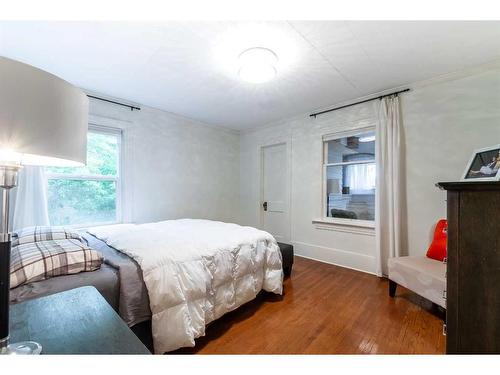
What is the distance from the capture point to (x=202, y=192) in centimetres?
412

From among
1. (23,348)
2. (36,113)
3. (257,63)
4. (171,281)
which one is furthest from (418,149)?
(23,348)

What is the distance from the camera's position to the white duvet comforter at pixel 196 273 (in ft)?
4.51

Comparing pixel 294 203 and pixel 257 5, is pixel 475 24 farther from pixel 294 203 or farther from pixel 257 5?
pixel 294 203

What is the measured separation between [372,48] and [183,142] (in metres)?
2.97

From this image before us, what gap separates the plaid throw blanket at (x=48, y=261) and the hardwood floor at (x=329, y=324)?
88 centimetres

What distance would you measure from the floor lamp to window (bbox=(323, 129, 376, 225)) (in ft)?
10.6

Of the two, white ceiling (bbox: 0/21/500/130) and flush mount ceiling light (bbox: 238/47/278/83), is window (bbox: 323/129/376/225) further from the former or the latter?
flush mount ceiling light (bbox: 238/47/278/83)

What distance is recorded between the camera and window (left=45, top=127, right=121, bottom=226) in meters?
2.72

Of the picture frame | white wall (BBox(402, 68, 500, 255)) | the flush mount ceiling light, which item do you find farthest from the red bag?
the flush mount ceiling light

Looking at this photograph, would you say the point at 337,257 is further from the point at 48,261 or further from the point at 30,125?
the point at 30,125

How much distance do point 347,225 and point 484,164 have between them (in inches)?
61.9

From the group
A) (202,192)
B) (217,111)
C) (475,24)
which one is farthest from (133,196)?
(475,24)

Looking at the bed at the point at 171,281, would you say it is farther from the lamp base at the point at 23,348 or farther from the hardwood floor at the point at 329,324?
the lamp base at the point at 23,348

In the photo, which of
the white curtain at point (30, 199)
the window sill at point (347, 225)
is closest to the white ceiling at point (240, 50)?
the white curtain at point (30, 199)
